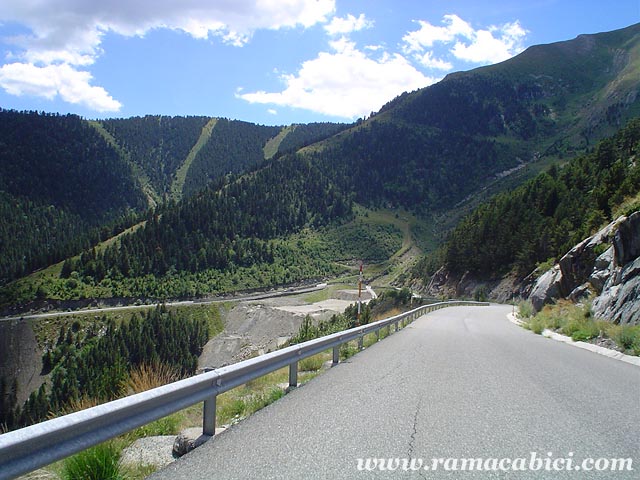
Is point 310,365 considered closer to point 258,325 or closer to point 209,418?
point 209,418

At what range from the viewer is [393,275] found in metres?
130

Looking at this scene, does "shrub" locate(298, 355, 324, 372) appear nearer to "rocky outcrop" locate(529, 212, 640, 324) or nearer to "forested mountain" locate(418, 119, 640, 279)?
"rocky outcrop" locate(529, 212, 640, 324)

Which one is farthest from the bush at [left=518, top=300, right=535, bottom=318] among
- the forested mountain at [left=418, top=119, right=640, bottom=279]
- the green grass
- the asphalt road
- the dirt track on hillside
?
the dirt track on hillside

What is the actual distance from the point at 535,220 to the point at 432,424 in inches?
2713

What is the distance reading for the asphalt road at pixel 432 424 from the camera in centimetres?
396

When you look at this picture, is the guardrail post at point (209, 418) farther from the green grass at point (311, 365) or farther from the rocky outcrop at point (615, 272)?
the rocky outcrop at point (615, 272)

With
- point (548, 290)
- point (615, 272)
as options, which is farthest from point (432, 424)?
point (548, 290)

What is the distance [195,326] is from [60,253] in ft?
245

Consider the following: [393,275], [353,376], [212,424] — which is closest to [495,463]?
[212,424]

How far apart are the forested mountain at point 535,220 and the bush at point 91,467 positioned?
142ft

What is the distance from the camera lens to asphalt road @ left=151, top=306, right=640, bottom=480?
13.0ft

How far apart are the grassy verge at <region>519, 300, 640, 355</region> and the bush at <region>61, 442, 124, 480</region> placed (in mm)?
11189

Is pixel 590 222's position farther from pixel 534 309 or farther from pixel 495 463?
pixel 495 463

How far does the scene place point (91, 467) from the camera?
354 centimetres
